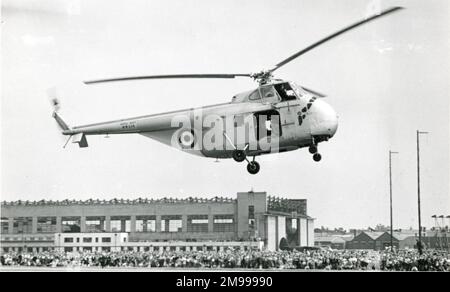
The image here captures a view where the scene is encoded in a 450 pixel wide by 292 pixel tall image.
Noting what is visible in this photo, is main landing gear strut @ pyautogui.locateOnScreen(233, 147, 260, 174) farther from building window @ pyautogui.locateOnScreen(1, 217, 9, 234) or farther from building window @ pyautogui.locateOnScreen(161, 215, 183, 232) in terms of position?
building window @ pyautogui.locateOnScreen(1, 217, 9, 234)

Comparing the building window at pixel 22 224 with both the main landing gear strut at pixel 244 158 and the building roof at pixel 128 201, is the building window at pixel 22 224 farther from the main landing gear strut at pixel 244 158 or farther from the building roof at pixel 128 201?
the main landing gear strut at pixel 244 158

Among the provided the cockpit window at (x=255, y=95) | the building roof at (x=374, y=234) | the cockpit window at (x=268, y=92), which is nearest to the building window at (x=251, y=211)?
the cockpit window at (x=255, y=95)

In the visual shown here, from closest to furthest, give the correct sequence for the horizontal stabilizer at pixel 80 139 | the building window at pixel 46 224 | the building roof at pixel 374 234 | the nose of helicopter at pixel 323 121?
the nose of helicopter at pixel 323 121, the horizontal stabilizer at pixel 80 139, the building window at pixel 46 224, the building roof at pixel 374 234

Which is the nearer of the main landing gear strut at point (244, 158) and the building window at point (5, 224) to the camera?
the main landing gear strut at point (244, 158)

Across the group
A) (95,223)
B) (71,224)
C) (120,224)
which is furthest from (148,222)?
(71,224)

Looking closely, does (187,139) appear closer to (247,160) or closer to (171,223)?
(247,160)

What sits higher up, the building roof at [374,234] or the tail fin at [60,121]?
the tail fin at [60,121]
